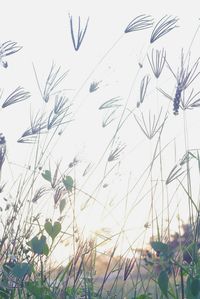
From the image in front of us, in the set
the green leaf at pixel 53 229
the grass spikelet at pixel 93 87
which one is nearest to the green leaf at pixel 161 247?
the green leaf at pixel 53 229

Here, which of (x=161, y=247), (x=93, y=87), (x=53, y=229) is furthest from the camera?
(x=93, y=87)

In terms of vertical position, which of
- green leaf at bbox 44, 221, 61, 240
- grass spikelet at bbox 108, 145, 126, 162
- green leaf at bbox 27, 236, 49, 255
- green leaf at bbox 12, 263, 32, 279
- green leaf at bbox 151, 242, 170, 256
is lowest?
green leaf at bbox 12, 263, 32, 279

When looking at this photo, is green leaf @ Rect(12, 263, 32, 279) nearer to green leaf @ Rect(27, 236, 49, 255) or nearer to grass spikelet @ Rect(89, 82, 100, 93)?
green leaf @ Rect(27, 236, 49, 255)

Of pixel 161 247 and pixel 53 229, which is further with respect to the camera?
pixel 53 229

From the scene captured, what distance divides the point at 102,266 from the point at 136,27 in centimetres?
83

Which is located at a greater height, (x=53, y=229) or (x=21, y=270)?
(x=53, y=229)

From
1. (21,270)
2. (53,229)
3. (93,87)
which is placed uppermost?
(93,87)

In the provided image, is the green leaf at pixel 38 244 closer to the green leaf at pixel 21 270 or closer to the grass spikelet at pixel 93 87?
the green leaf at pixel 21 270

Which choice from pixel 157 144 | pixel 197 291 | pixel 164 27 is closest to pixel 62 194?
pixel 157 144

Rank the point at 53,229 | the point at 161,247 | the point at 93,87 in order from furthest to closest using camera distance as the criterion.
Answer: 1. the point at 93,87
2. the point at 53,229
3. the point at 161,247

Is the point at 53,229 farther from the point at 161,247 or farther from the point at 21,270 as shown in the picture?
the point at 161,247

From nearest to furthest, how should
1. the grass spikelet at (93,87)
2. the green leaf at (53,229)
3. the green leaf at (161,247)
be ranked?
the green leaf at (161,247), the green leaf at (53,229), the grass spikelet at (93,87)

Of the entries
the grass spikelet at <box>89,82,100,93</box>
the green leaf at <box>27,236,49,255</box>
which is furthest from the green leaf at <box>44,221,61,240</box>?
the grass spikelet at <box>89,82,100,93</box>

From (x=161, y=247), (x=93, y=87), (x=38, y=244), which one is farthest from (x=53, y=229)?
(x=93, y=87)
